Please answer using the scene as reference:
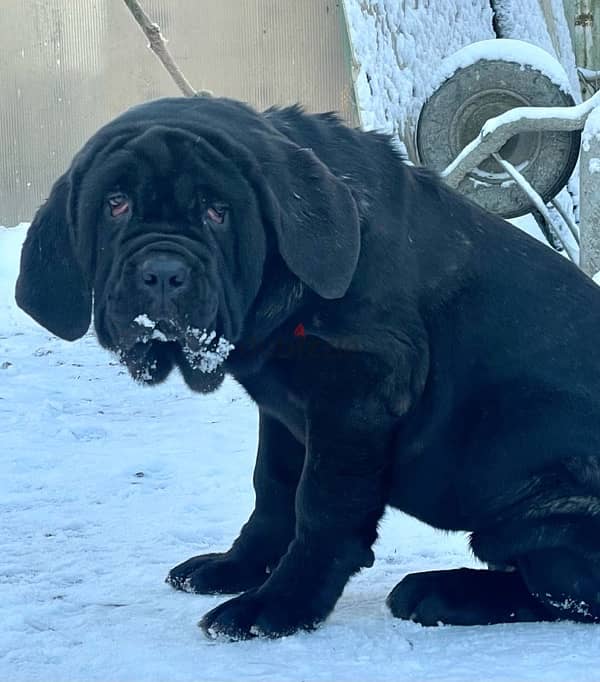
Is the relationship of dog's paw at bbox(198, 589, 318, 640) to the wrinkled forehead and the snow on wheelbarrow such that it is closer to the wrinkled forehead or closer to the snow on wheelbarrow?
the wrinkled forehead

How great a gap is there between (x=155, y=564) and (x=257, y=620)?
72 cm

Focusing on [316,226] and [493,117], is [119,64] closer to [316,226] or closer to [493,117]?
[493,117]

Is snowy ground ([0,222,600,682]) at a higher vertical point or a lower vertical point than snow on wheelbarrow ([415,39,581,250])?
lower

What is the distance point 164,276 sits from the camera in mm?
2387

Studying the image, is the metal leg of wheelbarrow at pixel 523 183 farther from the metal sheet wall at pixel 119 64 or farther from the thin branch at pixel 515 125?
the metal sheet wall at pixel 119 64

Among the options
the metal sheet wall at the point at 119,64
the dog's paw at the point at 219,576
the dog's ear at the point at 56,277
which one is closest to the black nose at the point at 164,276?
the dog's ear at the point at 56,277

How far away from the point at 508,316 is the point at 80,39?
26.4 ft

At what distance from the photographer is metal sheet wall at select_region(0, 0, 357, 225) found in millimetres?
9734

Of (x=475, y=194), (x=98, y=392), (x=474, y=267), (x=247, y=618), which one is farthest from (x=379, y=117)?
(x=247, y=618)

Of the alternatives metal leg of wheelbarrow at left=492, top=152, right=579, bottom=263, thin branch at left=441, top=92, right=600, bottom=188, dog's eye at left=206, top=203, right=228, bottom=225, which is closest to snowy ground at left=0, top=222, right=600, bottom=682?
dog's eye at left=206, top=203, right=228, bottom=225

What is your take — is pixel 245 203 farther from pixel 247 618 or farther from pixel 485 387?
pixel 247 618

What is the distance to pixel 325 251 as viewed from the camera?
2521 millimetres

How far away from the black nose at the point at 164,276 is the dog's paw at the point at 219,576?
0.87 meters

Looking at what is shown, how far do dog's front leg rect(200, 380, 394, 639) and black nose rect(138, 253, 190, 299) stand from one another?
420 millimetres
